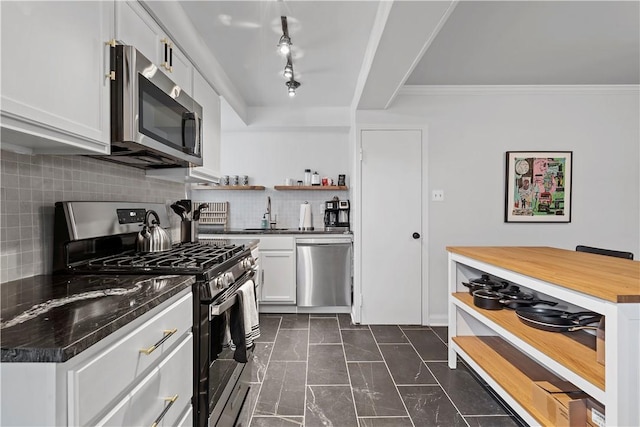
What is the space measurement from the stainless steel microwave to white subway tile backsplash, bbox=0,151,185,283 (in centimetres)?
18

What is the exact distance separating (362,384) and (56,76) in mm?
2221

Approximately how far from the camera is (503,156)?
321cm

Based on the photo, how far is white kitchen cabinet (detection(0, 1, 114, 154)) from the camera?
85 centimetres

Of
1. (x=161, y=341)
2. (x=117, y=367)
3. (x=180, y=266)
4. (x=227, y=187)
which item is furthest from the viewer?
(x=227, y=187)

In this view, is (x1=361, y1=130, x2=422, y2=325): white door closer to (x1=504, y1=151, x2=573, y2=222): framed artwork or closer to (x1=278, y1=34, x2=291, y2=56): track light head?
(x1=504, y1=151, x2=573, y2=222): framed artwork

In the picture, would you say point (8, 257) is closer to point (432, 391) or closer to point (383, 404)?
point (383, 404)

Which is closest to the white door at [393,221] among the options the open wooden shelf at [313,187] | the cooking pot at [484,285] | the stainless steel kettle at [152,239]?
the open wooden shelf at [313,187]

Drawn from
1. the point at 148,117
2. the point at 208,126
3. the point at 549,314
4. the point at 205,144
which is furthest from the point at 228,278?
the point at 549,314

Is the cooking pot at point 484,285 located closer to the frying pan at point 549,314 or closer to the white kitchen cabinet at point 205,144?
the frying pan at point 549,314

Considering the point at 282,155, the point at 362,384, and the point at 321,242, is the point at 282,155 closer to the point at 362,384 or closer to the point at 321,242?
the point at 321,242

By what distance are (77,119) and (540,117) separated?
152 inches

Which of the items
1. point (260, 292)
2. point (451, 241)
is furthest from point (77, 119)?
point (451, 241)

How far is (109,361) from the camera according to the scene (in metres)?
0.72

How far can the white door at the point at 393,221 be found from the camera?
10.5 ft
